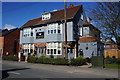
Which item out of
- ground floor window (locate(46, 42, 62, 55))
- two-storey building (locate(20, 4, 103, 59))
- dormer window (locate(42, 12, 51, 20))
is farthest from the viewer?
dormer window (locate(42, 12, 51, 20))

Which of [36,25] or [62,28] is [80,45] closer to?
[62,28]

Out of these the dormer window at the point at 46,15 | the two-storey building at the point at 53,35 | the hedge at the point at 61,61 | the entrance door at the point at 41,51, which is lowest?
the hedge at the point at 61,61

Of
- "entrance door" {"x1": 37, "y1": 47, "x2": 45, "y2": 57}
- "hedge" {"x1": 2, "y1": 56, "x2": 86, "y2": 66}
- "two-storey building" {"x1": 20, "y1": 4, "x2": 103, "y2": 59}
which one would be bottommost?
"hedge" {"x1": 2, "y1": 56, "x2": 86, "y2": 66}

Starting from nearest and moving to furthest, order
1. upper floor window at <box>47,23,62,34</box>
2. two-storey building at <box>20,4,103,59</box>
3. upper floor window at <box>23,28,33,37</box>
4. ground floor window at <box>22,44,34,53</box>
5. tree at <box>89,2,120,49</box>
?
tree at <box>89,2,120,49</box>, two-storey building at <box>20,4,103,59</box>, upper floor window at <box>47,23,62,34</box>, ground floor window at <box>22,44,34,53</box>, upper floor window at <box>23,28,33,37</box>

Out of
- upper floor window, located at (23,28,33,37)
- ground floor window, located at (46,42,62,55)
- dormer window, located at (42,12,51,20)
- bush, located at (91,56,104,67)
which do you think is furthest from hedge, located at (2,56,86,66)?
dormer window, located at (42,12,51,20)

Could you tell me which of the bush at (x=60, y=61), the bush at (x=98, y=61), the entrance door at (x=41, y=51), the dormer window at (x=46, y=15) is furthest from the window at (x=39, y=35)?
the bush at (x=98, y=61)

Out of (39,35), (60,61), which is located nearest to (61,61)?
(60,61)

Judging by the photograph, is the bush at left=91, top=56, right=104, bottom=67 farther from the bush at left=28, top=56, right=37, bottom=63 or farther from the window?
the window

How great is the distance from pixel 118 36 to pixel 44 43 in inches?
574

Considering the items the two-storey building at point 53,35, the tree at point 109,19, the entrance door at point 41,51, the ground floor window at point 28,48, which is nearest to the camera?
the tree at point 109,19

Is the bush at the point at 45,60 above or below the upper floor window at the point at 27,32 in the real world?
below

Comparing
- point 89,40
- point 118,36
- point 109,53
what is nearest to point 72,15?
point 89,40

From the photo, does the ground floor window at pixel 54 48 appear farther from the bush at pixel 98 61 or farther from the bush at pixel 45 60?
the bush at pixel 98 61

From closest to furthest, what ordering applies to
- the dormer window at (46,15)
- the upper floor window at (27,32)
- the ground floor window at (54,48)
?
the ground floor window at (54,48)
the dormer window at (46,15)
the upper floor window at (27,32)
